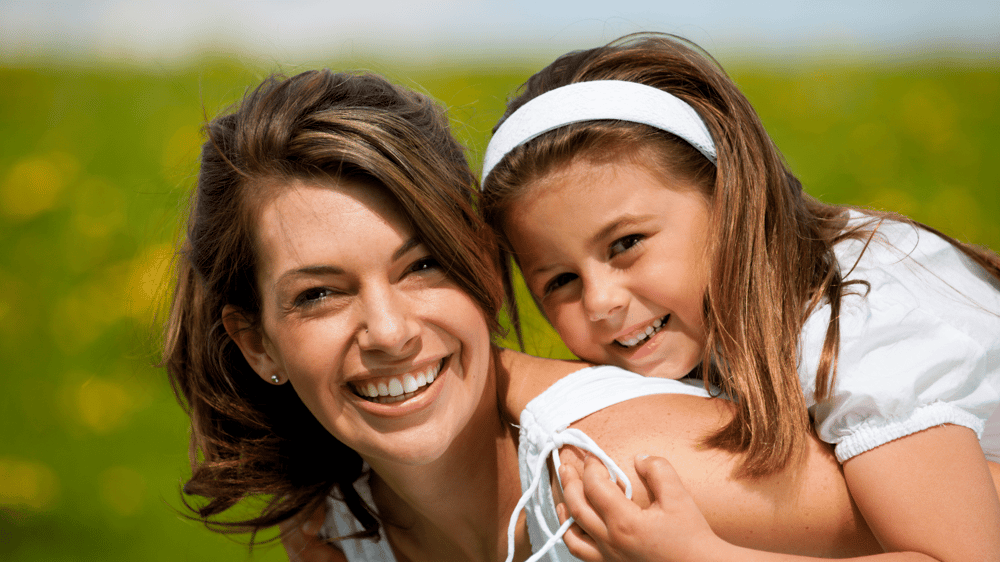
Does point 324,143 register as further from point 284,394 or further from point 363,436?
point 284,394

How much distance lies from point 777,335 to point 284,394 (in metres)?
1.68

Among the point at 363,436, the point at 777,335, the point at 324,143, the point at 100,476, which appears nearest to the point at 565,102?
the point at 324,143

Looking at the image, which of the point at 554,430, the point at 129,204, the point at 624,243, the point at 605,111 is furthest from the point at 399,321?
the point at 129,204

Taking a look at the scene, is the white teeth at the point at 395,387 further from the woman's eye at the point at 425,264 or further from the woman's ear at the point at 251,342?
the woman's ear at the point at 251,342

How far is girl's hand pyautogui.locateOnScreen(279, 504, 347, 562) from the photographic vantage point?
3.03 metres

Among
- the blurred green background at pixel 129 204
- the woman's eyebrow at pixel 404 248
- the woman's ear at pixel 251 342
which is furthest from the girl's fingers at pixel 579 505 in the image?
→ the blurred green background at pixel 129 204

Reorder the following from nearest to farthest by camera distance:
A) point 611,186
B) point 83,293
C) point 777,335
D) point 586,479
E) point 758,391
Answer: point 586,479 → point 758,391 → point 777,335 → point 611,186 → point 83,293

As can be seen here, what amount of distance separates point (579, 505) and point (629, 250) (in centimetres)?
79

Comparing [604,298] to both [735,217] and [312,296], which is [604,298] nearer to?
[735,217]

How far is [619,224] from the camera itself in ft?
7.70

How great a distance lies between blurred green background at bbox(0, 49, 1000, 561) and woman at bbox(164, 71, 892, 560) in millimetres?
2525

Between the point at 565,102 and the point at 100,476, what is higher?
the point at 565,102

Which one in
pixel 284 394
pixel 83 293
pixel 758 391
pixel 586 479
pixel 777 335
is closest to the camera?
pixel 586 479

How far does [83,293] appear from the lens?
672 centimetres
